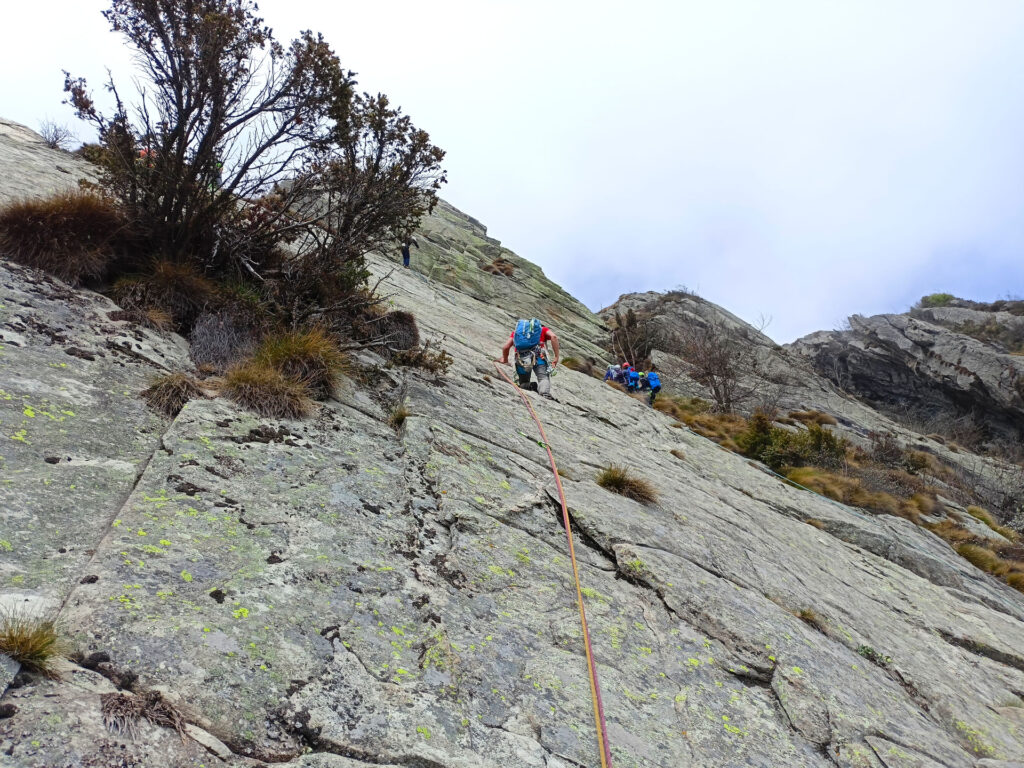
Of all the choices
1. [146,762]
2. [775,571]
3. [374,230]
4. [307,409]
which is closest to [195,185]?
[374,230]

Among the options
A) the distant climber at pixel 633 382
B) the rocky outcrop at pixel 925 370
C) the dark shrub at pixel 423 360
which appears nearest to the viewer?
the dark shrub at pixel 423 360

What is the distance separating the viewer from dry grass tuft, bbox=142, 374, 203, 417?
475 cm

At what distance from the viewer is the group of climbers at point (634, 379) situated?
2064 centimetres

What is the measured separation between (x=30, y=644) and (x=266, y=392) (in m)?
3.18

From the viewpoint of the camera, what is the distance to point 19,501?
3.16 metres

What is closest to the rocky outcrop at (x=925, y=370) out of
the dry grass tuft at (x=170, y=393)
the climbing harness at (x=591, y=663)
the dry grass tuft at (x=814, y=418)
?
the dry grass tuft at (x=814, y=418)

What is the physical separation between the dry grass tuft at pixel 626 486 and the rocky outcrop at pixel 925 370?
124ft

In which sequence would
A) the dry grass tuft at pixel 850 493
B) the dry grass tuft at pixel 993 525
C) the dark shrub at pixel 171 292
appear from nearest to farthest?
the dark shrub at pixel 171 292 → the dry grass tuft at pixel 850 493 → the dry grass tuft at pixel 993 525

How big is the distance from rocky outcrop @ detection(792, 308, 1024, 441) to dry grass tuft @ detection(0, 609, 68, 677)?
43610 millimetres

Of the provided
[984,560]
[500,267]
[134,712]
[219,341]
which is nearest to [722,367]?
[500,267]

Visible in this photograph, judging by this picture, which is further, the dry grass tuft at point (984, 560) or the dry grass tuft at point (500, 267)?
the dry grass tuft at point (500, 267)

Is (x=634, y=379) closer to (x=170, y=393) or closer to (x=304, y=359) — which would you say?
(x=304, y=359)

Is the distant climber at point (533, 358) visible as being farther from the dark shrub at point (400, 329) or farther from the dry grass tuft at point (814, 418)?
the dry grass tuft at point (814, 418)

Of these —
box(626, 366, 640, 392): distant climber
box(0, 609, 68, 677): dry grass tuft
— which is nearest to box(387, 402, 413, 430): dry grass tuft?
box(0, 609, 68, 677): dry grass tuft
